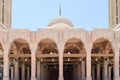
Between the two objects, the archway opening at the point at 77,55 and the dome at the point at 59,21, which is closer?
the archway opening at the point at 77,55

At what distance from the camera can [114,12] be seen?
1516 inches

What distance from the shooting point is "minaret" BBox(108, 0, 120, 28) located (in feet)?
125

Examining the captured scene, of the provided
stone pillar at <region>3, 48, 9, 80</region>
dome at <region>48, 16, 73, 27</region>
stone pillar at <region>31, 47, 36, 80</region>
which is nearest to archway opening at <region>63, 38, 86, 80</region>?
dome at <region>48, 16, 73, 27</region>

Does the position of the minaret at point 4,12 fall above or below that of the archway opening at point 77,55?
above

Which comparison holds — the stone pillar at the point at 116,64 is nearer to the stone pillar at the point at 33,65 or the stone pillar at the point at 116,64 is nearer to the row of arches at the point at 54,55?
the row of arches at the point at 54,55

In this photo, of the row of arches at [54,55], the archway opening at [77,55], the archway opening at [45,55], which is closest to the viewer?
the archway opening at [45,55]

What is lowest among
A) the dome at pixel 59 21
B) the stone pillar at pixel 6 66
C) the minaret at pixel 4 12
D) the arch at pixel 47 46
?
the stone pillar at pixel 6 66

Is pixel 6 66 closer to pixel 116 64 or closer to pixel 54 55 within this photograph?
pixel 54 55

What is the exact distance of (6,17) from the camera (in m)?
38.4

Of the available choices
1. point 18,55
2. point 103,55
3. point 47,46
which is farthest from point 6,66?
point 103,55

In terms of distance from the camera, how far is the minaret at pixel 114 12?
1505 inches

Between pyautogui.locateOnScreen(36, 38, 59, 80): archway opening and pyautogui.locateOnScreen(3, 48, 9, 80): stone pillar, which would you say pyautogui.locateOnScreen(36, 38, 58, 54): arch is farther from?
pyautogui.locateOnScreen(3, 48, 9, 80): stone pillar

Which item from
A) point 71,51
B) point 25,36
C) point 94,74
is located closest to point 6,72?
point 25,36

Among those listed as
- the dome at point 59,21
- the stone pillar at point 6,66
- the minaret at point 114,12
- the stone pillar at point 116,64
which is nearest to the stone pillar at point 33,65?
the stone pillar at point 6,66
